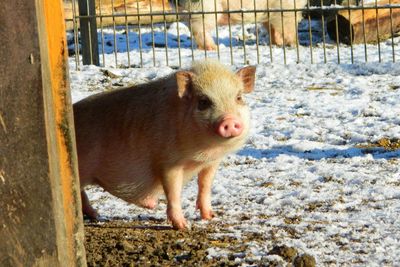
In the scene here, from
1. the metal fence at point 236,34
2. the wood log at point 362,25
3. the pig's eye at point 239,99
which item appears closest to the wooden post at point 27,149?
the pig's eye at point 239,99

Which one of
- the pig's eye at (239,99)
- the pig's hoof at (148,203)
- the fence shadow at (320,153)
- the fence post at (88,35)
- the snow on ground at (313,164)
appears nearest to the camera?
the snow on ground at (313,164)

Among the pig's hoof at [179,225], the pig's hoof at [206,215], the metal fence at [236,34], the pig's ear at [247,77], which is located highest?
the pig's ear at [247,77]

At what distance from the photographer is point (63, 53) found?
141 inches

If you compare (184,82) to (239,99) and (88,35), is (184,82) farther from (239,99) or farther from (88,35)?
(88,35)

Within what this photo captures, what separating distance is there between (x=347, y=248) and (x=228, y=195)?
151 cm

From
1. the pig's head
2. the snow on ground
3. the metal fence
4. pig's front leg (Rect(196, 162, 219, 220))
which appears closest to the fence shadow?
the snow on ground

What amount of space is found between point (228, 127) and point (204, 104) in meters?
0.27

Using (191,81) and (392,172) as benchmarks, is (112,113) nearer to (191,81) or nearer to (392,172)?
(191,81)

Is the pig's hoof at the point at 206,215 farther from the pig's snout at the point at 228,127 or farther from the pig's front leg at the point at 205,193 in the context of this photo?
the pig's snout at the point at 228,127

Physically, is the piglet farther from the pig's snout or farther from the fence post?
the fence post

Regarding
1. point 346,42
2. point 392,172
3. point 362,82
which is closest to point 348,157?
point 392,172

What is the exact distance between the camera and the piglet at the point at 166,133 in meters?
4.85

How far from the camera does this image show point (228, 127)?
468 cm

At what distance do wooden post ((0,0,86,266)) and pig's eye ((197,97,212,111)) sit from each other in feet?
5.10
